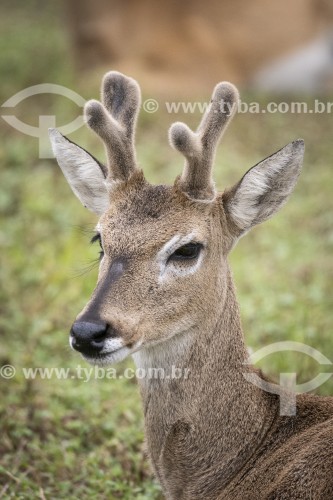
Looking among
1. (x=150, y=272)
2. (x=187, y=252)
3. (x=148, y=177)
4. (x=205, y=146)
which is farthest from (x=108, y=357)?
(x=148, y=177)

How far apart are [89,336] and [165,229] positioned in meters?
0.73

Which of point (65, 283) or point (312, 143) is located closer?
point (65, 283)

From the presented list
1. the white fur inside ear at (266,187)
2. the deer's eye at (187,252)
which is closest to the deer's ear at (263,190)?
the white fur inside ear at (266,187)

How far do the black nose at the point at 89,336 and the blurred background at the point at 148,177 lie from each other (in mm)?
844

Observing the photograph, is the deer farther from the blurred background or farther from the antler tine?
the blurred background

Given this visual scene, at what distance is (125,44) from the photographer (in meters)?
12.8

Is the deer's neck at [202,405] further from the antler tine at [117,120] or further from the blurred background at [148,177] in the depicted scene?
the antler tine at [117,120]

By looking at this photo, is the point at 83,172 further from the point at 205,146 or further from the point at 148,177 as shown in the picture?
the point at 148,177

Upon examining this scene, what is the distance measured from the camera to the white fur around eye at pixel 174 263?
13.9ft

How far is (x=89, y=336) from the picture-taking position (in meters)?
3.87

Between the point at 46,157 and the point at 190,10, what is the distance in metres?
4.02

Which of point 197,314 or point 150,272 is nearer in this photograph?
point 150,272

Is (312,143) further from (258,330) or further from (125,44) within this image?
(258,330)

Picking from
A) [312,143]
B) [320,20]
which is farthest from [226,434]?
[320,20]
